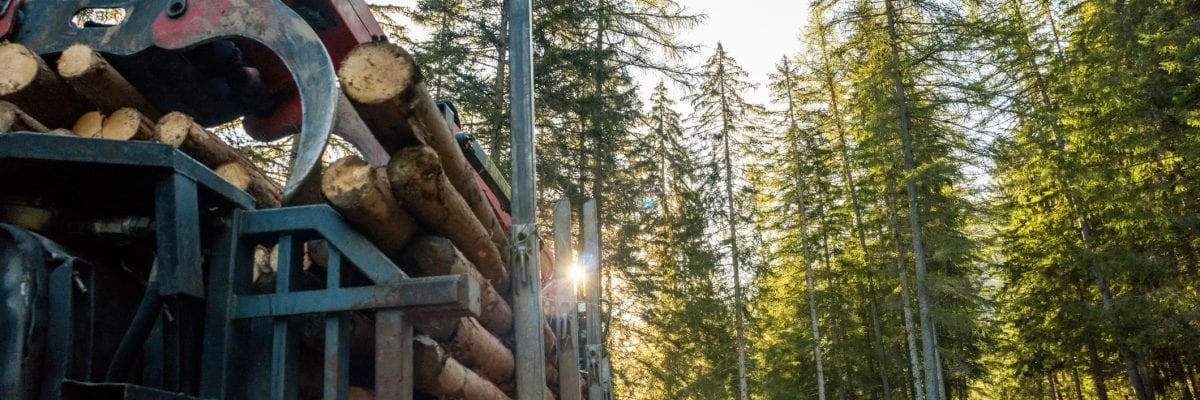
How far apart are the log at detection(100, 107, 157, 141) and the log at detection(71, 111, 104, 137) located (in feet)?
0.09

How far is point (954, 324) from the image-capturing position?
17.0 m

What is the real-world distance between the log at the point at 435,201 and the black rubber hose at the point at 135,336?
2.47ft

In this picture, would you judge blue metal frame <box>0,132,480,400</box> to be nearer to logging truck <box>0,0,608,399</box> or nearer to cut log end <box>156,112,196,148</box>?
logging truck <box>0,0,608,399</box>

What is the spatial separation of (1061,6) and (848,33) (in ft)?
21.2

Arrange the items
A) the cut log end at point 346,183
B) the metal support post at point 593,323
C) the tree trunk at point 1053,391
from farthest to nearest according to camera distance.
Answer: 1. the tree trunk at point 1053,391
2. the metal support post at point 593,323
3. the cut log end at point 346,183

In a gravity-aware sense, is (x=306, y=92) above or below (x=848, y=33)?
below

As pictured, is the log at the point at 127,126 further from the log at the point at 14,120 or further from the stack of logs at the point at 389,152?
the log at the point at 14,120

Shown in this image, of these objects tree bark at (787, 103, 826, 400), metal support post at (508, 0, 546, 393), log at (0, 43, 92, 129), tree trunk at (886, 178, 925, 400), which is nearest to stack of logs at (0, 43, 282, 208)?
log at (0, 43, 92, 129)

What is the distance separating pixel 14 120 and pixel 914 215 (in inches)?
696

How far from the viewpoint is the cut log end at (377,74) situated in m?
2.50

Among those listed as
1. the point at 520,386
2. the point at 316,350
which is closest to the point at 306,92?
the point at 316,350

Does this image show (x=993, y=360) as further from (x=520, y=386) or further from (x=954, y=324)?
(x=520, y=386)

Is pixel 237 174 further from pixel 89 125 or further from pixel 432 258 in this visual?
pixel 432 258

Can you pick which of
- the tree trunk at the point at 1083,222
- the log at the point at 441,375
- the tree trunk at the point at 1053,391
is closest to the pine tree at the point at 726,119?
the tree trunk at the point at 1083,222
